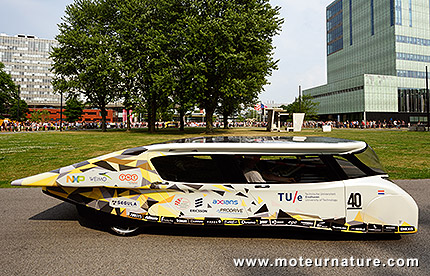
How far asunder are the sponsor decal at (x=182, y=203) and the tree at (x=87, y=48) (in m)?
32.7

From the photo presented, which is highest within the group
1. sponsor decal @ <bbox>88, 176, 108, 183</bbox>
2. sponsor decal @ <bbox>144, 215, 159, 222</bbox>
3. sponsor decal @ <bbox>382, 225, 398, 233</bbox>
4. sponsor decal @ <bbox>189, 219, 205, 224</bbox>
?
sponsor decal @ <bbox>88, 176, 108, 183</bbox>

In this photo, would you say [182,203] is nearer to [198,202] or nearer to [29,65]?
[198,202]

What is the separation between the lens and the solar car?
3668 mm

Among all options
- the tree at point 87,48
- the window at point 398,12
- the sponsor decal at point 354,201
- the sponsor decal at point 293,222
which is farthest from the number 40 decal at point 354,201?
the window at point 398,12

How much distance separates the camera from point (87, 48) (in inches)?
1400

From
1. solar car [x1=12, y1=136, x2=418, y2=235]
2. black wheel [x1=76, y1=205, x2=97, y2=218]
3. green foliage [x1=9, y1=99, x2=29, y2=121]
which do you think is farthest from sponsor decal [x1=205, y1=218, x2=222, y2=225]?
green foliage [x1=9, y1=99, x2=29, y2=121]

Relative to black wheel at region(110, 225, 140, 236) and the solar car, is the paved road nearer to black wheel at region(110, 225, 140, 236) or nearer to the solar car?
black wheel at region(110, 225, 140, 236)

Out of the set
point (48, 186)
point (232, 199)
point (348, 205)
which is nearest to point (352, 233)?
point (348, 205)

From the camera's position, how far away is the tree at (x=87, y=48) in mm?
34688

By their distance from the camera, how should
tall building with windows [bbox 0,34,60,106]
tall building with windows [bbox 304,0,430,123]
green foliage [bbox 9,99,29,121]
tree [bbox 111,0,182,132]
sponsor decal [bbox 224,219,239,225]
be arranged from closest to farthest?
sponsor decal [bbox 224,219,239,225]
tree [bbox 111,0,182,132]
tall building with windows [bbox 304,0,430,123]
green foliage [bbox 9,99,29,121]
tall building with windows [bbox 0,34,60,106]

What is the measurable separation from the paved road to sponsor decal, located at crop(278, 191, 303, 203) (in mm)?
625

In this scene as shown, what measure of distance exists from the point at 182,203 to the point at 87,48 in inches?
1474

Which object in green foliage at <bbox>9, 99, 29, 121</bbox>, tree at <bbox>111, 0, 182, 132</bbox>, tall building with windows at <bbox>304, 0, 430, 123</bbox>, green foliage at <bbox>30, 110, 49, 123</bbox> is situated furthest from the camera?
green foliage at <bbox>30, 110, 49, 123</bbox>

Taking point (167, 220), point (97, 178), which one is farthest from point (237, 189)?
point (97, 178)
